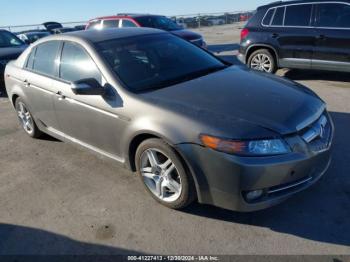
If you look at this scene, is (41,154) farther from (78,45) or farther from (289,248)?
(289,248)

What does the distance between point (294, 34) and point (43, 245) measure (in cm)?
652

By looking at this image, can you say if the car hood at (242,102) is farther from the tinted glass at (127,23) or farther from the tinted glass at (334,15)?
the tinted glass at (127,23)

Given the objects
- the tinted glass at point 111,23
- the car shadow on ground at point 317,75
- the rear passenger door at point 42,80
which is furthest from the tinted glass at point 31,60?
the tinted glass at point 111,23

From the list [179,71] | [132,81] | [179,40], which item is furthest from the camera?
[179,40]

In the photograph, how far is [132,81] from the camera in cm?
376

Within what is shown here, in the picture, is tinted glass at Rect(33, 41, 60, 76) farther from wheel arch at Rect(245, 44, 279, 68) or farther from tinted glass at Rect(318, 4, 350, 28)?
tinted glass at Rect(318, 4, 350, 28)

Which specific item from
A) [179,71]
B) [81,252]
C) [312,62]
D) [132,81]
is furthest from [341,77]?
[81,252]

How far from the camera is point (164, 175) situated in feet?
11.3

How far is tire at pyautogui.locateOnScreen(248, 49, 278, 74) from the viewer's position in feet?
26.5

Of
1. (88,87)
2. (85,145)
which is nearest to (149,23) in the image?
(85,145)

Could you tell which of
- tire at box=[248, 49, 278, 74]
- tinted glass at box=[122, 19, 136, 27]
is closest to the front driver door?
tire at box=[248, 49, 278, 74]

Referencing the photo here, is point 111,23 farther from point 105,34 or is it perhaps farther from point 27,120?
point 105,34

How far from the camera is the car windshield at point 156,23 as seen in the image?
11648 millimetres

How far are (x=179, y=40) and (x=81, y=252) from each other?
115 inches
